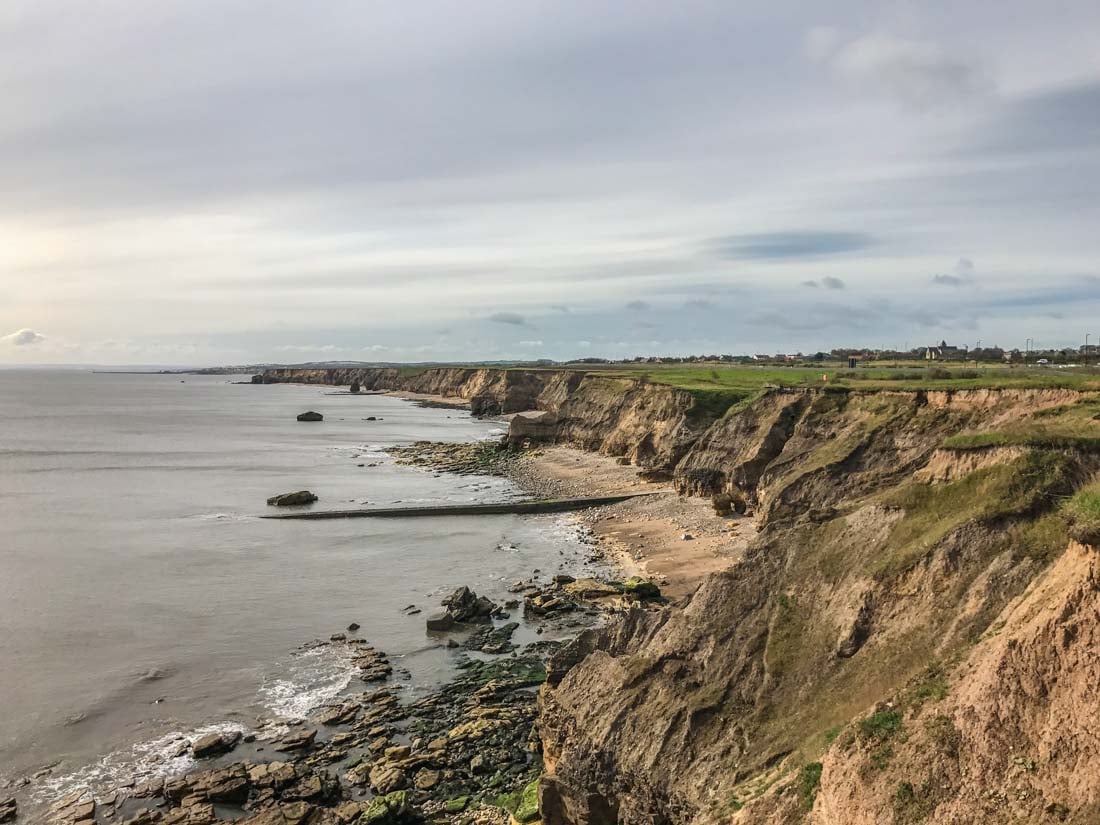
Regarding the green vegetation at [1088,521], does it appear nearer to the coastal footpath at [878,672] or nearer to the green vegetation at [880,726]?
the coastal footpath at [878,672]

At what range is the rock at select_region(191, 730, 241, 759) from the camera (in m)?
24.2

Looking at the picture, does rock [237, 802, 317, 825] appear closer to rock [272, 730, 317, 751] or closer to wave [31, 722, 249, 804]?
rock [272, 730, 317, 751]

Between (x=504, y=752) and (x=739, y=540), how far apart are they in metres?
25.1

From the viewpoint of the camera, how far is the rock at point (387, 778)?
71.3 ft

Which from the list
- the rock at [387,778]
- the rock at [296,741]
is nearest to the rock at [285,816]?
the rock at [387,778]

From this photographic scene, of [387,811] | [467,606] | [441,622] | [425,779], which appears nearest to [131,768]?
[387,811]

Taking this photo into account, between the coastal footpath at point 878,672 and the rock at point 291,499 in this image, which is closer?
the coastal footpath at point 878,672

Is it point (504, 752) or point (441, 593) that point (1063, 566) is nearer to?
point (504, 752)

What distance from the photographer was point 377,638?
34.2 m

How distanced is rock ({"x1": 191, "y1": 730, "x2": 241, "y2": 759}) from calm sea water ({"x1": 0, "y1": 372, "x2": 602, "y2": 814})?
2.40ft

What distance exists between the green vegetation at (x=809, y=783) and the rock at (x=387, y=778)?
510 inches

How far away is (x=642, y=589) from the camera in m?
36.5

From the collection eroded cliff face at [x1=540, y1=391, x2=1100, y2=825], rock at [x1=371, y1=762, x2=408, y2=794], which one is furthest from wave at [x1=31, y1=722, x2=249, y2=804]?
eroded cliff face at [x1=540, y1=391, x2=1100, y2=825]

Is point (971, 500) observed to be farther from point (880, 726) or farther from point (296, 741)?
point (296, 741)
